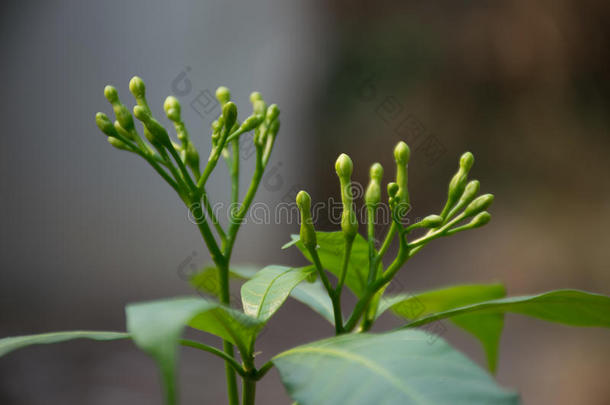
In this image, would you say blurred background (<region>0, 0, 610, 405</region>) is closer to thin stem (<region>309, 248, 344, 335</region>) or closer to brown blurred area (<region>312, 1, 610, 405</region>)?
brown blurred area (<region>312, 1, 610, 405</region>)

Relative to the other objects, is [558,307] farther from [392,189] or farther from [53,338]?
[53,338]

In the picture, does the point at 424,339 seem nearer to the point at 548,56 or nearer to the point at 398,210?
the point at 398,210

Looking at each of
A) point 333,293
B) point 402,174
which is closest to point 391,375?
point 333,293

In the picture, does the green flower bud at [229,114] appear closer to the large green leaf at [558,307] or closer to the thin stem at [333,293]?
the thin stem at [333,293]

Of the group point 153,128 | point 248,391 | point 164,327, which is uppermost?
point 153,128

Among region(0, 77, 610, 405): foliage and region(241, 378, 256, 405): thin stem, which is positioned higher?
region(0, 77, 610, 405): foliage

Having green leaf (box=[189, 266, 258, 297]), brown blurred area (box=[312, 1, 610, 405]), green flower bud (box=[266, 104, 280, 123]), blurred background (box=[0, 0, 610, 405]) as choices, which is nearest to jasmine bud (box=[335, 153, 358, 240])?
green flower bud (box=[266, 104, 280, 123])
